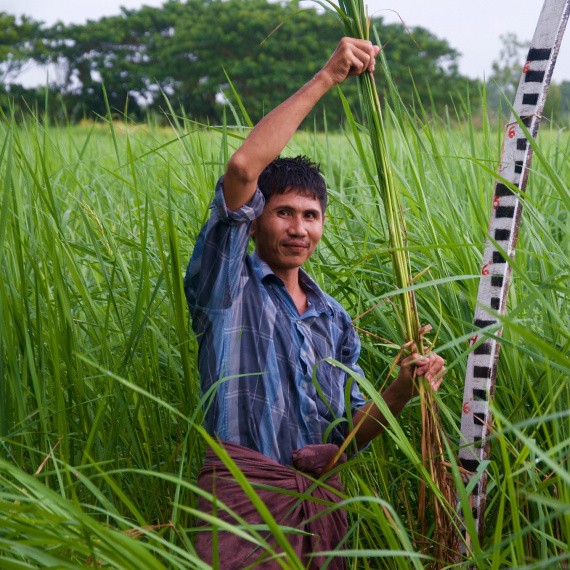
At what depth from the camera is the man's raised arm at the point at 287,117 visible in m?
1.46

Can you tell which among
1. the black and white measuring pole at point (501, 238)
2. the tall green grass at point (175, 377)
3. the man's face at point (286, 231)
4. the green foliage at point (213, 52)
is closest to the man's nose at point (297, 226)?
the man's face at point (286, 231)

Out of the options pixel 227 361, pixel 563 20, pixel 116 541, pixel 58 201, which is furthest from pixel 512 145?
pixel 58 201

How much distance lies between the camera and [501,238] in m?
1.61

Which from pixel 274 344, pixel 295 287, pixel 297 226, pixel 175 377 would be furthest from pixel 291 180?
pixel 175 377

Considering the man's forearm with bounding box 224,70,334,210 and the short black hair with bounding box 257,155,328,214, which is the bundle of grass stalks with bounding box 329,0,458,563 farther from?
the short black hair with bounding box 257,155,328,214

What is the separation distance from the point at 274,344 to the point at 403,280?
271mm

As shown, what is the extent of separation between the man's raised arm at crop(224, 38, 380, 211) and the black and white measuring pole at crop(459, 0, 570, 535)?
29 cm

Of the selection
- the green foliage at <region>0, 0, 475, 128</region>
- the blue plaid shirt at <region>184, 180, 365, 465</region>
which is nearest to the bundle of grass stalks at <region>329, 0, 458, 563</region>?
the blue plaid shirt at <region>184, 180, 365, 465</region>

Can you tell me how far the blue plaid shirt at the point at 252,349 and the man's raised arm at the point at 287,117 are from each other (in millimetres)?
82

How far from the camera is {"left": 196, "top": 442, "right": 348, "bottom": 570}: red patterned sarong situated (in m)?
1.50

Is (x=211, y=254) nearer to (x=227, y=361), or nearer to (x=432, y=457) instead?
(x=227, y=361)

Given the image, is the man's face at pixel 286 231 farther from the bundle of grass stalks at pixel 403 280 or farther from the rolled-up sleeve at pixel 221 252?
the bundle of grass stalks at pixel 403 280

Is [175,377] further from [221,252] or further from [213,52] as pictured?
[213,52]

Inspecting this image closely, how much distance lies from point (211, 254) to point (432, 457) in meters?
0.50
